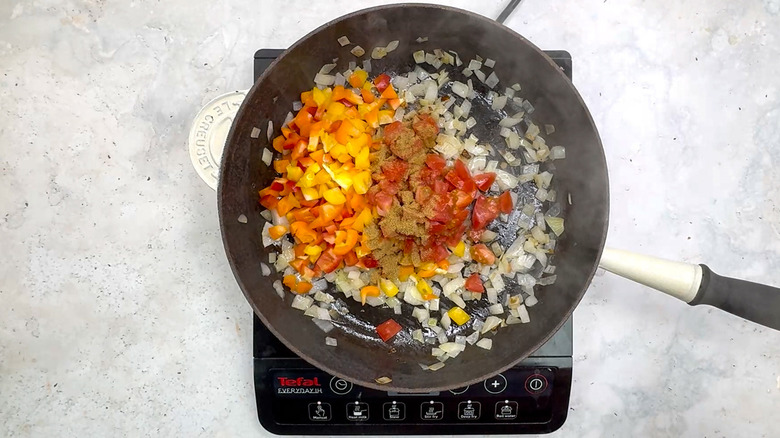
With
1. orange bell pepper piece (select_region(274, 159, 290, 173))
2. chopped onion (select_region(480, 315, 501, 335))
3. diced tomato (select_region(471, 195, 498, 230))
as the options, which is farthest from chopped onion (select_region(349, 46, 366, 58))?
chopped onion (select_region(480, 315, 501, 335))

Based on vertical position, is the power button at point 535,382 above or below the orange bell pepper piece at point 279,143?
below

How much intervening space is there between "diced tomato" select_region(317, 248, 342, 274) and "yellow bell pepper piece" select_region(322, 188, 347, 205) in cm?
9

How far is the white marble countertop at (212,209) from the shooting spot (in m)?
1.26

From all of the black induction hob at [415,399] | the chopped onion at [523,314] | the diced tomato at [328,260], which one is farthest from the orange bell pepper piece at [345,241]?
the chopped onion at [523,314]

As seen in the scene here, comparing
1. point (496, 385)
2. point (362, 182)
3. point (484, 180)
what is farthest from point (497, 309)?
point (362, 182)

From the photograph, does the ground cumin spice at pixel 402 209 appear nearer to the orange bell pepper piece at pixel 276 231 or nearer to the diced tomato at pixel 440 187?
the diced tomato at pixel 440 187

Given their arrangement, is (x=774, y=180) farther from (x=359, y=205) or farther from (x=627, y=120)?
(x=359, y=205)

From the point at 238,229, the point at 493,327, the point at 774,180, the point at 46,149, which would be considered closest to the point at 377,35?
the point at 238,229

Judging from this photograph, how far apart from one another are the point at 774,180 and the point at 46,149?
1471 millimetres

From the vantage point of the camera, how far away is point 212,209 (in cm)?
126

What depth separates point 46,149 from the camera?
50.2 inches

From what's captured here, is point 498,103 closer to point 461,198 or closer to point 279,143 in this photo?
point 461,198

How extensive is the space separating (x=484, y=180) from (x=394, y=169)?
0.18 metres

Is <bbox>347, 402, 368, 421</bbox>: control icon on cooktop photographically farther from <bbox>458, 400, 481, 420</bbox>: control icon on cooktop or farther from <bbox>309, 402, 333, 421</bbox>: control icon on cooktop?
<bbox>458, 400, 481, 420</bbox>: control icon on cooktop
